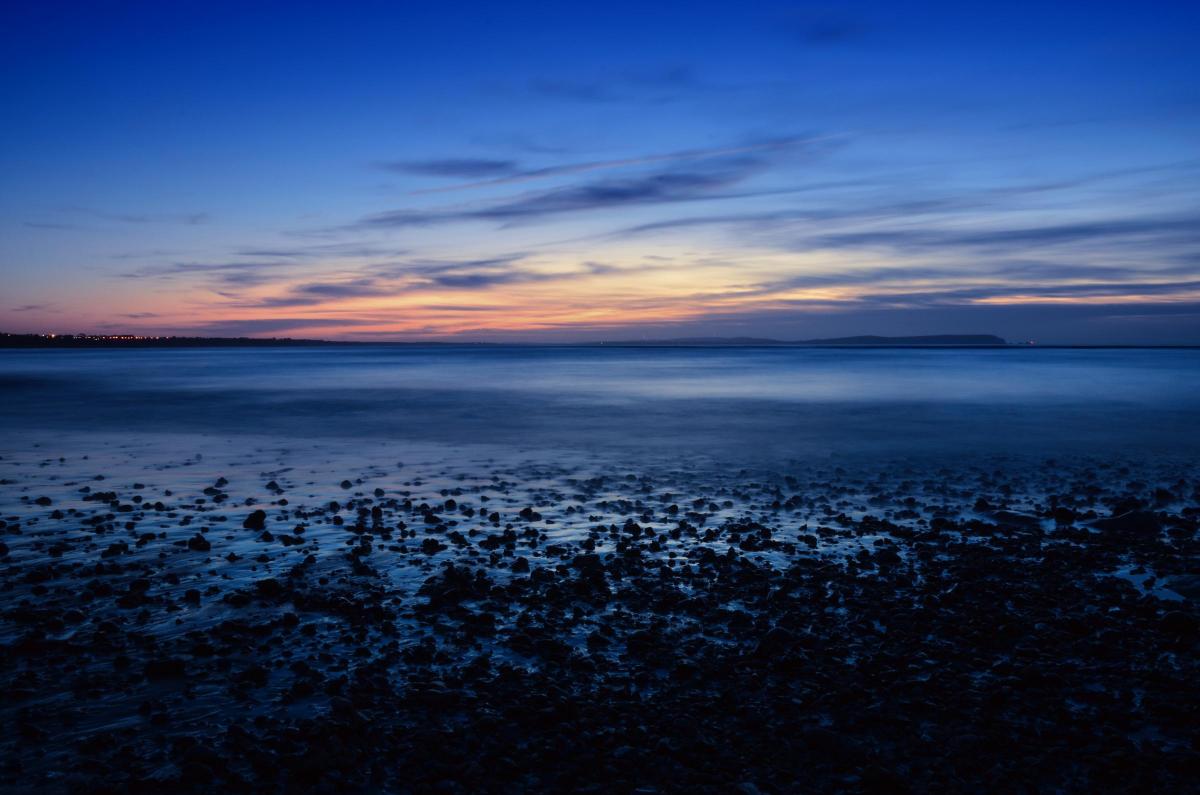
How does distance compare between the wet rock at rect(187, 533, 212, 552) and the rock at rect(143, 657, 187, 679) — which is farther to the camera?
the wet rock at rect(187, 533, 212, 552)

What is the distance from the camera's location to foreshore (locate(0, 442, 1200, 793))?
6.00m

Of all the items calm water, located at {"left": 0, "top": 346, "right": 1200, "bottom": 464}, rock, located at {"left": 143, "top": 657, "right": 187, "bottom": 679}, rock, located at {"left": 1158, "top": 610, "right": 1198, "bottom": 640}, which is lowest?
rock, located at {"left": 143, "top": 657, "right": 187, "bottom": 679}

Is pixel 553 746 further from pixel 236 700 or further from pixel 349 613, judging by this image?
pixel 349 613

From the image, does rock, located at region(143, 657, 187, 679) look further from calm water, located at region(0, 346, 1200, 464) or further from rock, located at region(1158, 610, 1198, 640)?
calm water, located at region(0, 346, 1200, 464)

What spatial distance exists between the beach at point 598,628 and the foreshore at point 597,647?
0.03 metres

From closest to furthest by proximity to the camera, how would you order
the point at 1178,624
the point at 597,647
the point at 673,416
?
the point at 597,647, the point at 1178,624, the point at 673,416

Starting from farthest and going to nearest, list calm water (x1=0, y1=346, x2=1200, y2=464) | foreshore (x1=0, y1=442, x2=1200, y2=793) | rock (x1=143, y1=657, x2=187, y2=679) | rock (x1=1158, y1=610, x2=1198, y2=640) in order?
1. calm water (x1=0, y1=346, x2=1200, y2=464)
2. rock (x1=1158, y1=610, x2=1198, y2=640)
3. rock (x1=143, y1=657, x2=187, y2=679)
4. foreshore (x1=0, y1=442, x2=1200, y2=793)

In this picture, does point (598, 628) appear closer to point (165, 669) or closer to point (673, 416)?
point (165, 669)

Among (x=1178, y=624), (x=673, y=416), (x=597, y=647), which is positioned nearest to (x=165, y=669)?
(x=597, y=647)

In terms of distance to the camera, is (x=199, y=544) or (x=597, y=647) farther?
(x=199, y=544)

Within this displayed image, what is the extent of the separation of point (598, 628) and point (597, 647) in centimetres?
50

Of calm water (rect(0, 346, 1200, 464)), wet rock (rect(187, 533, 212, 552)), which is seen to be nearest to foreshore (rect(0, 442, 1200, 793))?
wet rock (rect(187, 533, 212, 552))

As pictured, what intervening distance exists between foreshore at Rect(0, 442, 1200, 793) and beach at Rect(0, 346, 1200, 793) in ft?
0.11

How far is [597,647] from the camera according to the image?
26.6ft
